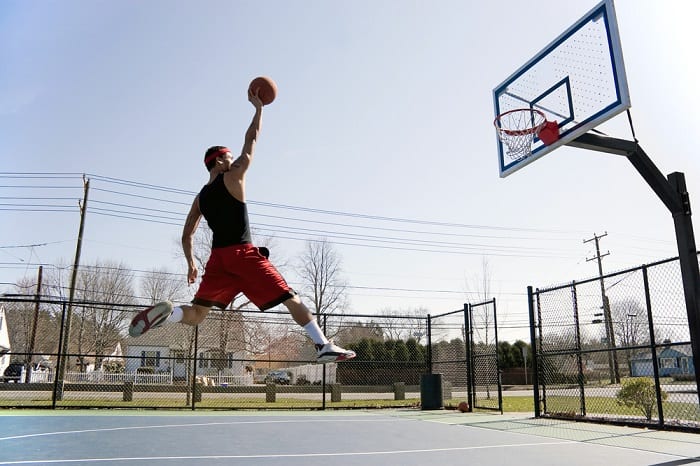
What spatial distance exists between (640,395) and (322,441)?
6.17 metres

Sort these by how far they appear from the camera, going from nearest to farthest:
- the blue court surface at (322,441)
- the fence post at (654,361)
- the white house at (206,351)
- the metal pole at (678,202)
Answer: the blue court surface at (322,441) < the metal pole at (678,202) < the fence post at (654,361) < the white house at (206,351)

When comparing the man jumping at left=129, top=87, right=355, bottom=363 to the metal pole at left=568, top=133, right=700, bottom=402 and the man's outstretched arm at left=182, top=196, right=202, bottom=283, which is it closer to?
the man's outstretched arm at left=182, top=196, right=202, bottom=283

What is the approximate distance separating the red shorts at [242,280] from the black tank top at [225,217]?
0.18 feet

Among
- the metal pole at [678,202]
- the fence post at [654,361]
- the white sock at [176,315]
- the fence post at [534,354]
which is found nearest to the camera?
the white sock at [176,315]

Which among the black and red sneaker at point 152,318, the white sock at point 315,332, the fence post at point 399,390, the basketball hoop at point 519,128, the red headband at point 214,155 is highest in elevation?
the basketball hoop at point 519,128

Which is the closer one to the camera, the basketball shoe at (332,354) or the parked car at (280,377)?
the basketball shoe at (332,354)

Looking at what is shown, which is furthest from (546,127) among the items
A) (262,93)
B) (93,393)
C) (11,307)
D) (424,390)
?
→ (11,307)

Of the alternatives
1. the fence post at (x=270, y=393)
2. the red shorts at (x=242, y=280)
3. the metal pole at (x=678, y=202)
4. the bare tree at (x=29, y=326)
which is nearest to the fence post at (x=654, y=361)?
the metal pole at (x=678, y=202)

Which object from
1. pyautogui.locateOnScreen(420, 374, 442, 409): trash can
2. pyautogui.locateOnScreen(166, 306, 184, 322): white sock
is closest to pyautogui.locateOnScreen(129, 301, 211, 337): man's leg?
pyautogui.locateOnScreen(166, 306, 184, 322): white sock

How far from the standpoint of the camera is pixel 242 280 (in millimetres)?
3484

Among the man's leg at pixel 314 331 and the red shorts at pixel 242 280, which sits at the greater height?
the red shorts at pixel 242 280

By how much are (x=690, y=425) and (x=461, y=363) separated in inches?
228

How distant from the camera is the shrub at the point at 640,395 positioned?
9.24m

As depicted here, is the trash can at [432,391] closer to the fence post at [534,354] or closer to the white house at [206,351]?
the fence post at [534,354]
